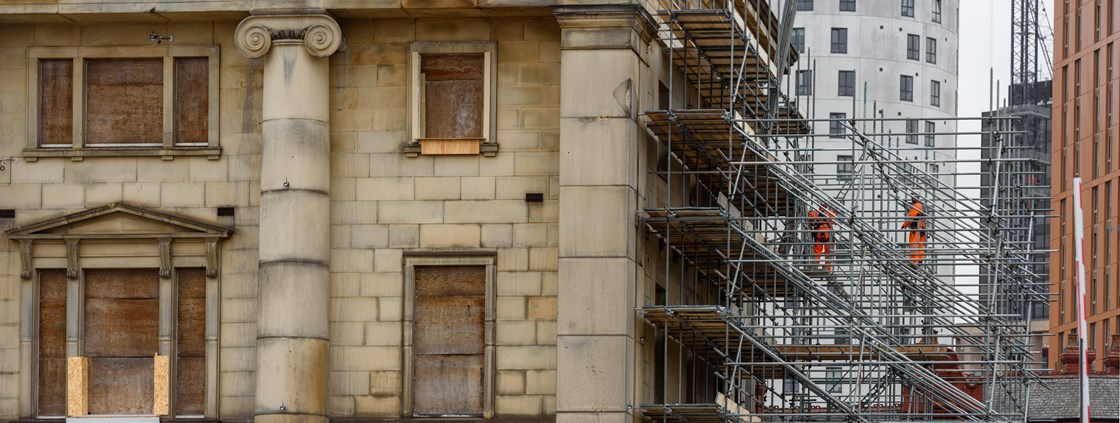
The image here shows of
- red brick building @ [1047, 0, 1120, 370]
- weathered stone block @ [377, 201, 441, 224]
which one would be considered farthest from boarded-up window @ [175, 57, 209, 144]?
red brick building @ [1047, 0, 1120, 370]

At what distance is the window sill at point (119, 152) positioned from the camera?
42938mm

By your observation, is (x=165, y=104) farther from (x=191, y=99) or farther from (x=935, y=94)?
(x=935, y=94)

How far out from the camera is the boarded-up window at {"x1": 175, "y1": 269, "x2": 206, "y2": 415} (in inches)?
1686

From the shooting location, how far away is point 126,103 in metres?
43.6

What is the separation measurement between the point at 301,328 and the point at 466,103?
5.23 meters

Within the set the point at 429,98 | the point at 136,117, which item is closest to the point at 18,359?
the point at 136,117

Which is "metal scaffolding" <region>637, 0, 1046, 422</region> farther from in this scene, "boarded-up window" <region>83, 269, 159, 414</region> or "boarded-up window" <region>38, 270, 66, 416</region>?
"boarded-up window" <region>38, 270, 66, 416</region>

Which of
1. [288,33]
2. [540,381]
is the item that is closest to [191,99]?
[288,33]

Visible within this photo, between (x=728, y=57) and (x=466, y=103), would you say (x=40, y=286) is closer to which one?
(x=466, y=103)

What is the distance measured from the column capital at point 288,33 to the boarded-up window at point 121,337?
4.77 metres

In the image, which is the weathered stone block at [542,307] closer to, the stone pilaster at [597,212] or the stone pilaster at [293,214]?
the stone pilaster at [597,212]

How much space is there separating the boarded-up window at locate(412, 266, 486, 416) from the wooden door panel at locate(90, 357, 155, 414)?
516 centimetres

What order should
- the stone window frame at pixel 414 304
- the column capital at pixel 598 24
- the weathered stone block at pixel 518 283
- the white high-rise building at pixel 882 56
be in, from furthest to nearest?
the white high-rise building at pixel 882 56 → the weathered stone block at pixel 518 283 → the stone window frame at pixel 414 304 → the column capital at pixel 598 24

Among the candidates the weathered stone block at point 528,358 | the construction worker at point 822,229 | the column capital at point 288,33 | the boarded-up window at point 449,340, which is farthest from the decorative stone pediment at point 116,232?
the construction worker at point 822,229
